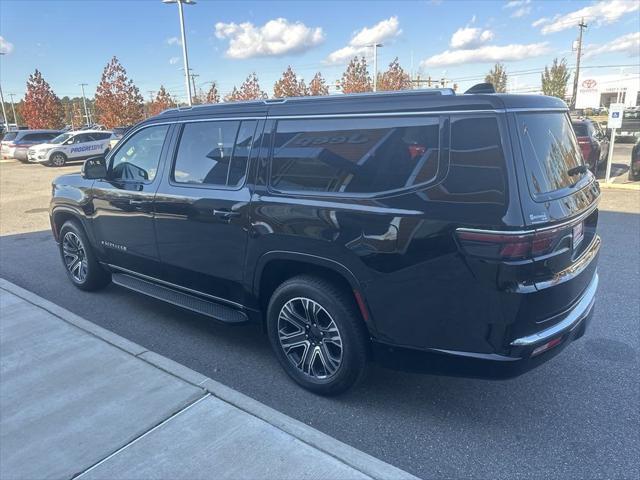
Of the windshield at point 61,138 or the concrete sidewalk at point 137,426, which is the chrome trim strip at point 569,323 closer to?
the concrete sidewalk at point 137,426

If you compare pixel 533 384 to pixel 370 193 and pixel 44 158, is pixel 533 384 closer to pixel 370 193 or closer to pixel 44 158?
pixel 370 193

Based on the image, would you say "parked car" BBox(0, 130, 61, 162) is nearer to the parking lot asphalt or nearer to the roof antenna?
the parking lot asphalt

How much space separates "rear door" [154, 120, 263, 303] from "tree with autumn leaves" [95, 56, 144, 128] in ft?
126

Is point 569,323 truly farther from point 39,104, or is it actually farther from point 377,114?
point 39,104

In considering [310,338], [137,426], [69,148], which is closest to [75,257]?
[137,426]

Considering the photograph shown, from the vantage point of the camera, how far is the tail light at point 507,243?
2.33 m

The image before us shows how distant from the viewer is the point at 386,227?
2686 mm

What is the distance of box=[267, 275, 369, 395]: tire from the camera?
298 centimetres

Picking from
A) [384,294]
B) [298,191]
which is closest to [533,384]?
[384,294]

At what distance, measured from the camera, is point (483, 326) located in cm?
251

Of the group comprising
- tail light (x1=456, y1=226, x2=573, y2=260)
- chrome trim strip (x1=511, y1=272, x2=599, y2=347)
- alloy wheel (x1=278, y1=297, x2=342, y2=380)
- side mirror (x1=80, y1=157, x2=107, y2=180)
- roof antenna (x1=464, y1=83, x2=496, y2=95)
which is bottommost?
alloy wheel (x1=278, y1=297, x2=342, y2=380)

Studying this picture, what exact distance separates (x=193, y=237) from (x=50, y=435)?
5.38 feet

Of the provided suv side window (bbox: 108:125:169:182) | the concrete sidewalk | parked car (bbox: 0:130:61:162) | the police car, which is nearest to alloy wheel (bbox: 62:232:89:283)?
suv side window (bbox: 108:125:169:182)

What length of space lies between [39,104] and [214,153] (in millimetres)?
42909
